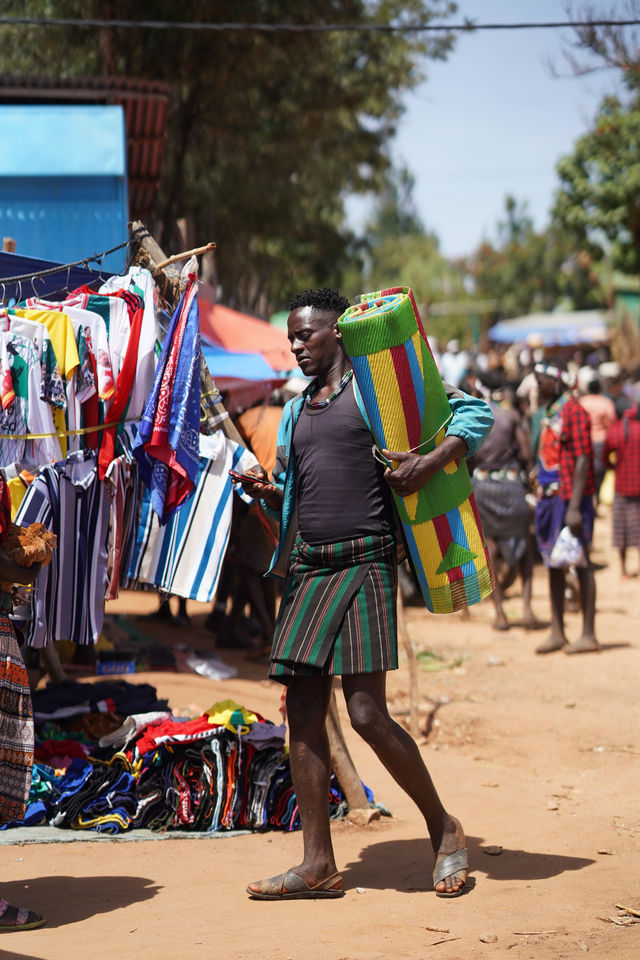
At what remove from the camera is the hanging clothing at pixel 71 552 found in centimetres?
491

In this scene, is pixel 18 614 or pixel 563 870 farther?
pixel 18 614

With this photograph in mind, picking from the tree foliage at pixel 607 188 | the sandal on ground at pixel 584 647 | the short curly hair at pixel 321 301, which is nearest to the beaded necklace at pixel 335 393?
the short curly hair at pixel 321 301

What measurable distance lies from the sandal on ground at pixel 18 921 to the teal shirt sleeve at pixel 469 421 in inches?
85.0

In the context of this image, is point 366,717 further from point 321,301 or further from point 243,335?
point 243,335

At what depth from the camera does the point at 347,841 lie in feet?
15.7

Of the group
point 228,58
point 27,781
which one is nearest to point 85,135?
point 228,58

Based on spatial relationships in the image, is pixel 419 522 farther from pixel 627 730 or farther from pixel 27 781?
pixel 627 730

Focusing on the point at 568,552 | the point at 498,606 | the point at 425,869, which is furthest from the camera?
the point at 498,606

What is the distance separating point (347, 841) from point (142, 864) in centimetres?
87

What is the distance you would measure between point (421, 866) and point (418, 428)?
5.76ft

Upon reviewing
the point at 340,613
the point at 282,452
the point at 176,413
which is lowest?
the point at 340,613

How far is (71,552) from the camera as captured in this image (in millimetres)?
5039

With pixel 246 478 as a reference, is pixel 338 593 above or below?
below

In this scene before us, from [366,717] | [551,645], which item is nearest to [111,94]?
[551,645]
